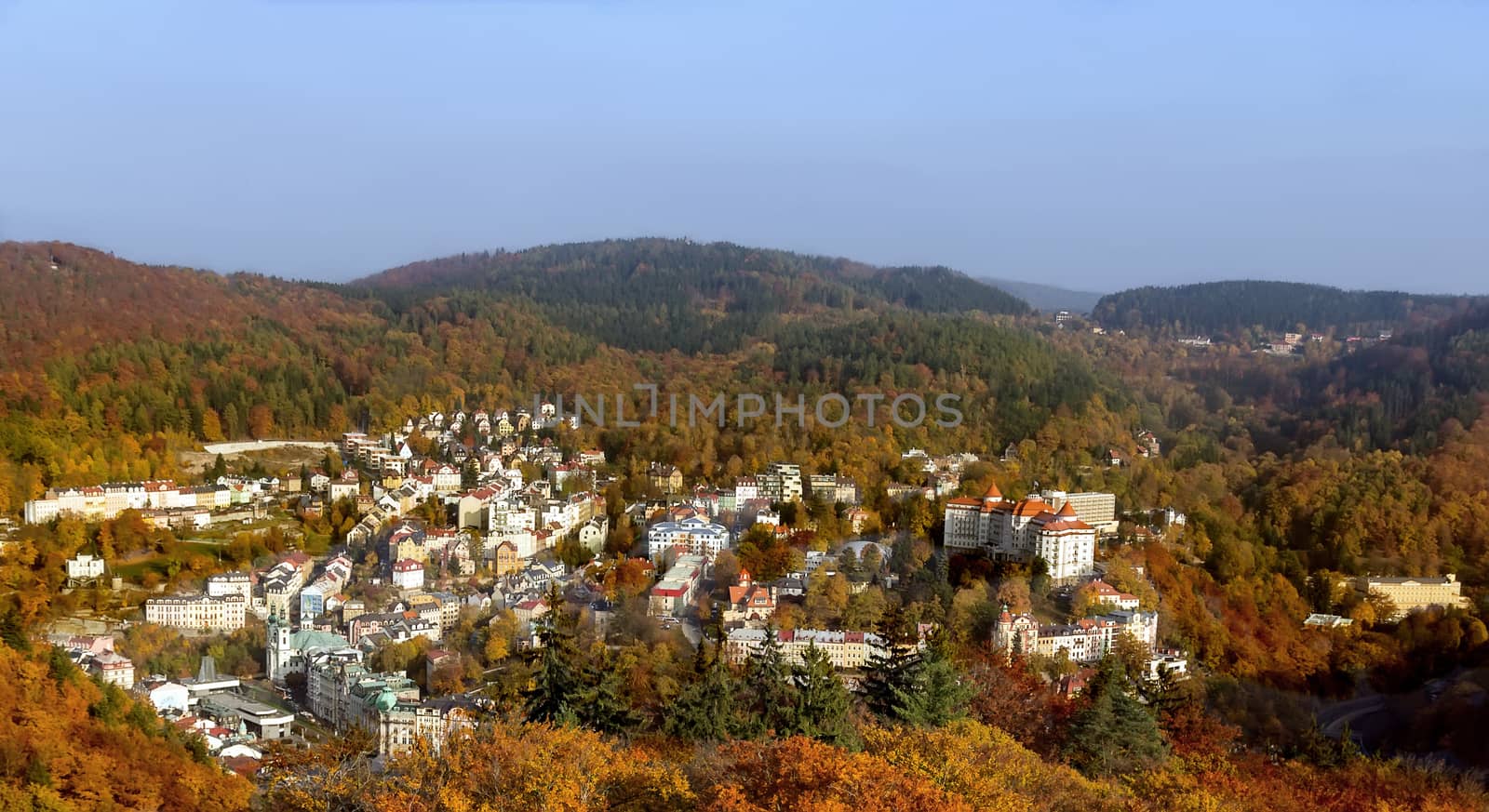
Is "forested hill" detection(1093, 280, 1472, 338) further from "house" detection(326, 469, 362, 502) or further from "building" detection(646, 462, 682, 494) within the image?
"house" detection(326, 469, 362, 502)

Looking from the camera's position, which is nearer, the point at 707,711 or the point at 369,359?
the point at 707,711

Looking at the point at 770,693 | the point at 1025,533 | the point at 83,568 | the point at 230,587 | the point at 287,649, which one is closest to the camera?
the point at 770,693

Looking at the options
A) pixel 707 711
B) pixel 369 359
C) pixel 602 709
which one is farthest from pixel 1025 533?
pixel 369 359

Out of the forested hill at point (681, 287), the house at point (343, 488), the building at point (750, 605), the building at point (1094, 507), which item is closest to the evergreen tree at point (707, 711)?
the building at point (750, 605)

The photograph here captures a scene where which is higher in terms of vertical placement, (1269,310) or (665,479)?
(1269,310)

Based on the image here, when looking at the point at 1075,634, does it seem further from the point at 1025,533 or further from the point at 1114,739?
the point at 1114,739

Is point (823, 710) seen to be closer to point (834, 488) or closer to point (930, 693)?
point (930, 693)

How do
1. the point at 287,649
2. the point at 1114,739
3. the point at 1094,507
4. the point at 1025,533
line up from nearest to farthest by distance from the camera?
1. the point at 1114,739
2. the point at 287,649
3. the point at 1025,533
4. the point at 1094,507

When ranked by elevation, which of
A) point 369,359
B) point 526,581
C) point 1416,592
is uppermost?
point 369,359
